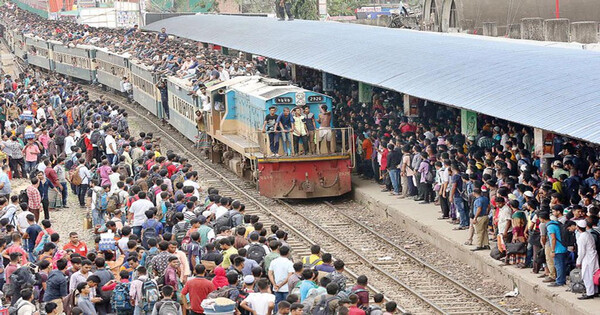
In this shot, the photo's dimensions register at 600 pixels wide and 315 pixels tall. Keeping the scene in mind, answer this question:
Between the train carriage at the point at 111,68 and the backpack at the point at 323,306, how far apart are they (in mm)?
33954

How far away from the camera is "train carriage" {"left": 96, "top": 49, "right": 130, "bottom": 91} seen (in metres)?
45.9

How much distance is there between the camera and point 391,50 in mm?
→ 27234

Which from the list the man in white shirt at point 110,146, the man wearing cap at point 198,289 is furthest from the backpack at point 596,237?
the man in white shirt at point 110,146

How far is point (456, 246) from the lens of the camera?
19109 millimetres

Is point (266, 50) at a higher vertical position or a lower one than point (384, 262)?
higher

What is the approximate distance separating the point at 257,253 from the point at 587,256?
16.0 ft

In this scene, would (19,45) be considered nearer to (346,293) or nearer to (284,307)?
(346,293)

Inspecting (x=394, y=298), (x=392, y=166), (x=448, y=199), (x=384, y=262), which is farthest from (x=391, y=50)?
(x=394, y=298)

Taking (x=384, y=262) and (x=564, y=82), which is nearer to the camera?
(x=564, y=82)

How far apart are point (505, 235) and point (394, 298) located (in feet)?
7.18

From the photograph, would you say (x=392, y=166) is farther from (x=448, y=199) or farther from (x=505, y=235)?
(x=505, y=235)

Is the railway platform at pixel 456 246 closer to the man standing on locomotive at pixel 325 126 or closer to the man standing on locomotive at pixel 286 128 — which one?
the man standing on locomotive at pixel 325 126

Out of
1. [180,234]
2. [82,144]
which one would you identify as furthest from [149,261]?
[82,144]

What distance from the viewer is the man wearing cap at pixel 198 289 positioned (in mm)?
12516
